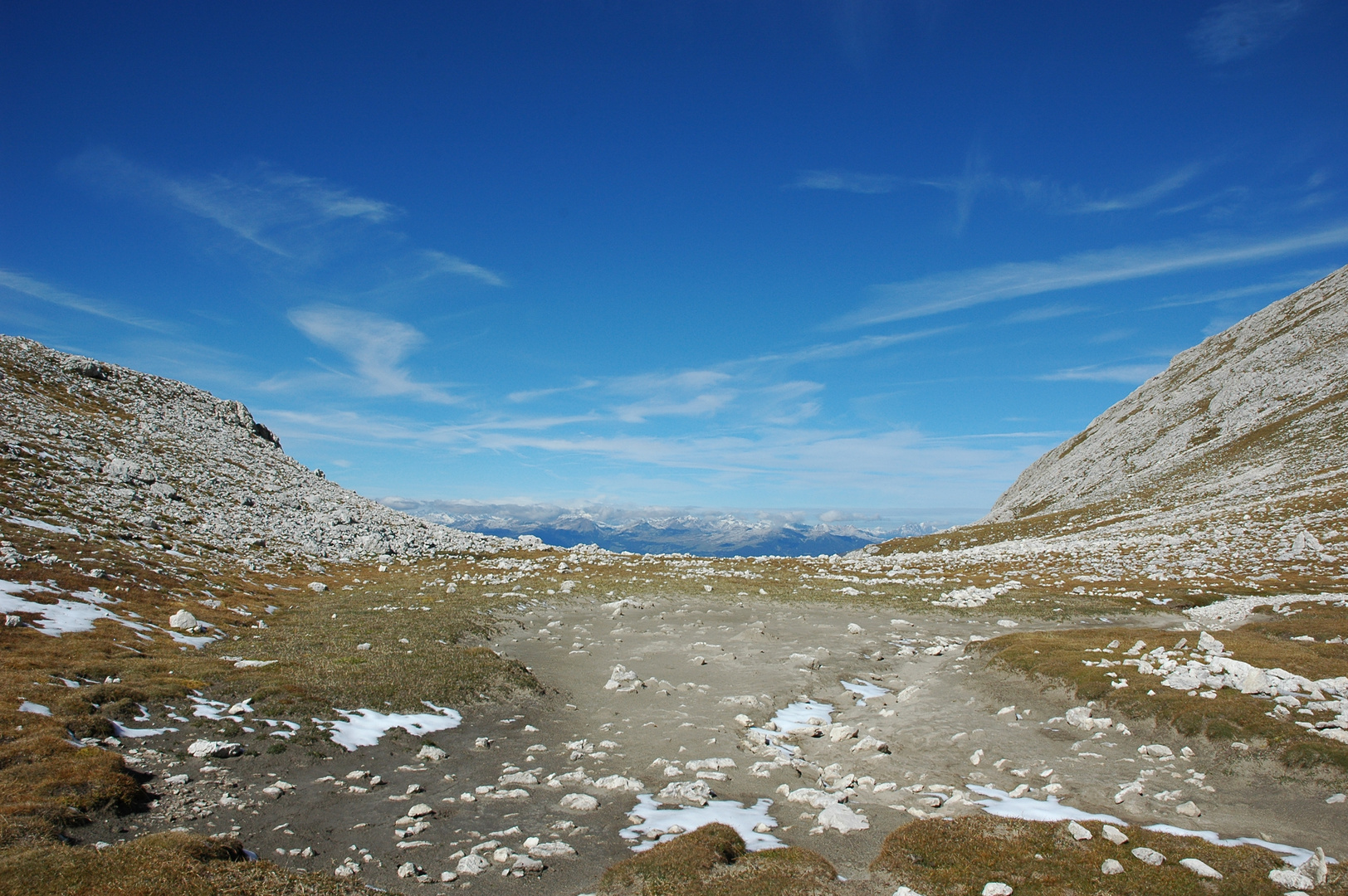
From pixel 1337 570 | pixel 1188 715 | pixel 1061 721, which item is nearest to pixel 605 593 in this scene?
pixel 1061 721

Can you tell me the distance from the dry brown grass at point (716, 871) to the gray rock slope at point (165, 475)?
5097cm

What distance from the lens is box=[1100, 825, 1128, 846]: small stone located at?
485 inches

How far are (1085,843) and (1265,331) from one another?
191438 millimetres

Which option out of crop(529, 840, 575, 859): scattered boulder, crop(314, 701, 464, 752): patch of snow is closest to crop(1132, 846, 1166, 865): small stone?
crop(529, 840, 575, 859): scattered boulder

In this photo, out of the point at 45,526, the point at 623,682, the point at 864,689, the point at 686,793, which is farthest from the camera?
the point at 45,526

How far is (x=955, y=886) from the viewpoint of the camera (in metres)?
11.3

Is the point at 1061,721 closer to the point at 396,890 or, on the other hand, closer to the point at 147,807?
the point at 396,890

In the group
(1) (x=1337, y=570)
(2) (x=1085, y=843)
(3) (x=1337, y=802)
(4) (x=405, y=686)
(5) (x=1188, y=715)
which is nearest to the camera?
(2) (x=1085, y=843)

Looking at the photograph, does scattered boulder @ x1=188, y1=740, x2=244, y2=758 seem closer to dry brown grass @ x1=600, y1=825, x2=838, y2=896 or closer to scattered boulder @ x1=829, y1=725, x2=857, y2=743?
dry brown grass @ x1=600, y1=825, x2=838, y2=896

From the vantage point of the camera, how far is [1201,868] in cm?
1100

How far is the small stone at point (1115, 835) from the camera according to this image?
12320mm

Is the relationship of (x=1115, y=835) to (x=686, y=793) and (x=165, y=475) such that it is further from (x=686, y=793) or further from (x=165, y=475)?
(x=165, y=475)

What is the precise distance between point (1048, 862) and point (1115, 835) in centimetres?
181

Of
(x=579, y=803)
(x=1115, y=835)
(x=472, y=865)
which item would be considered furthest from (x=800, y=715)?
(x=472, y=865)
